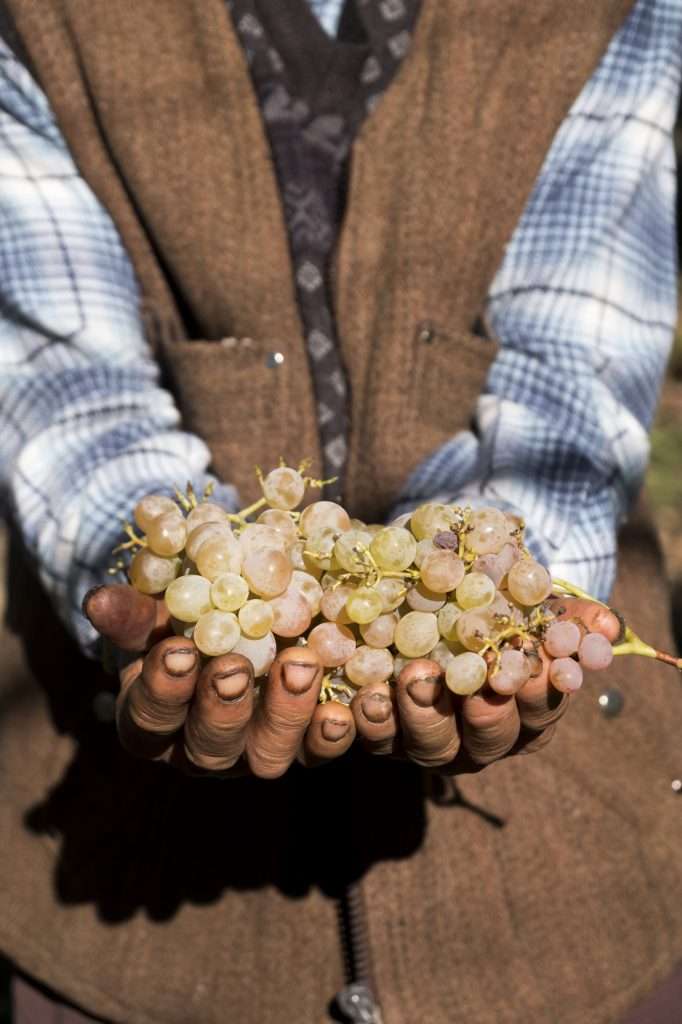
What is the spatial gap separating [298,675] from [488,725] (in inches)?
6.5

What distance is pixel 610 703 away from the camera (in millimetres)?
1354

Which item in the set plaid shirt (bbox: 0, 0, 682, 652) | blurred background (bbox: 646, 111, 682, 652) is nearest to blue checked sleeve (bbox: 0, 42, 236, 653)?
plaid shirt (bbox: 0, 0, 682, 652)

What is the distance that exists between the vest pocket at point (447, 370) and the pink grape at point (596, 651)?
55cm

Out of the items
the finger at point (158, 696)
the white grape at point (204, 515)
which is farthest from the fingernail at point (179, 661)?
the white grape at point (204, 515)

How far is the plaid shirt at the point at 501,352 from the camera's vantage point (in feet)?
4.09

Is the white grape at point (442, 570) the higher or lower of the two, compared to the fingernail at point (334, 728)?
higher

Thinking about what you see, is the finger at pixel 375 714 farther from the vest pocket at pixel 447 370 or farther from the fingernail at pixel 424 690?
the vest pocket at pixel 447 370

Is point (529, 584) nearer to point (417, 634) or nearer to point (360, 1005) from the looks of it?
point (417, 634)

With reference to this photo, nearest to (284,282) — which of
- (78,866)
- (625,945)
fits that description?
(78,866)

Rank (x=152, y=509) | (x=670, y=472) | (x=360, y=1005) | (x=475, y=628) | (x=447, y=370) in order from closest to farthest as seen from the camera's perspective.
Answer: (x=475, y=628)
(x=152, y=509)
(x=360, y=1005)
(x=447, y=370)
(x=670, y=472)

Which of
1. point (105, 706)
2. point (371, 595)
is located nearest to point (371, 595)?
point (371, 595)

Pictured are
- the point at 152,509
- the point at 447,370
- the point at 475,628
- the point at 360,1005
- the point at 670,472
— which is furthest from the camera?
the point at 670,472

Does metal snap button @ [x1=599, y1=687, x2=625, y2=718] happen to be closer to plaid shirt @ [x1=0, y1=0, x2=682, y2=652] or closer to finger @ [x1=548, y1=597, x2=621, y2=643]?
plaid shirt @ [x1=0, y1=0, x2=682, y2=652]

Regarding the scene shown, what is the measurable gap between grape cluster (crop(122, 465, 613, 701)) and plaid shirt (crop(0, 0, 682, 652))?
1.12ft
